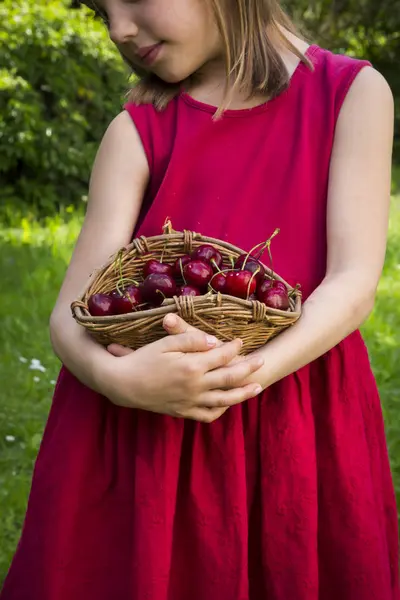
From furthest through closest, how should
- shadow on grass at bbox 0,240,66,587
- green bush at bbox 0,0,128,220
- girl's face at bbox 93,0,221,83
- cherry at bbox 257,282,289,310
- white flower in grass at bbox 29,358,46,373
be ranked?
green bush at bbox 0,0,128,220 < white flower in grass at bbox 29,358,46,373 < shadow on grass at bbox 0,240,66,587 < girl's face at bbox 93,0,221,83 < cherry at bbox 257,282,289,310

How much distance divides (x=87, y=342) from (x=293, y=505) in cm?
58

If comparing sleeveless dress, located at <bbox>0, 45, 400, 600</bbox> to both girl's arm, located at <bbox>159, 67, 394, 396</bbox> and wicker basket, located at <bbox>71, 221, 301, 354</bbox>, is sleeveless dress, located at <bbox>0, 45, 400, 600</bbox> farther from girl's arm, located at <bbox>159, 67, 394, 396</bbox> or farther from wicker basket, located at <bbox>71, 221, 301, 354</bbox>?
wicker basket, located at <bbox>71, 221, 301, 354</bbox>

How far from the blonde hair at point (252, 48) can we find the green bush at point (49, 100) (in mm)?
6451

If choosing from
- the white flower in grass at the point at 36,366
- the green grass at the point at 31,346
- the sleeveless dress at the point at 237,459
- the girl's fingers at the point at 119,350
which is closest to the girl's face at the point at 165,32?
the sleeveless dress at the point at 237,459

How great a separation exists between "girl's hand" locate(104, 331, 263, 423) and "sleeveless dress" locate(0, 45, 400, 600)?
190 mm

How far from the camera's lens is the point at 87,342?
200 centimetres

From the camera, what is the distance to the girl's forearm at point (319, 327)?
193cm

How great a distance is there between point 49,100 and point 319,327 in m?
7.62

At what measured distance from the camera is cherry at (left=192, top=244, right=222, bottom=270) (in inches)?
78.5

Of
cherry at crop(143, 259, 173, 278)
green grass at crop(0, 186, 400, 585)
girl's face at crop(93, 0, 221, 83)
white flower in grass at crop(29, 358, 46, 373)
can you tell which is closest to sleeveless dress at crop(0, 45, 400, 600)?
girl's face at crop(93, 0, 221, 83)

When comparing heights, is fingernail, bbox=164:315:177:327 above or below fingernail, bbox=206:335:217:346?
above

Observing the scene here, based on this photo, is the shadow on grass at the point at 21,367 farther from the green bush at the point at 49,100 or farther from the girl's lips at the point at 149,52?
the girl's lips at the point at 149,52

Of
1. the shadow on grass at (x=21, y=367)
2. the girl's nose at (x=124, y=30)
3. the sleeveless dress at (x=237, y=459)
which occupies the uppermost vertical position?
the girl's nose at (x=124, y=30)

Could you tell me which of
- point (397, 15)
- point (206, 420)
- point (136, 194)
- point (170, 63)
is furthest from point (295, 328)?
point (397, 15)
